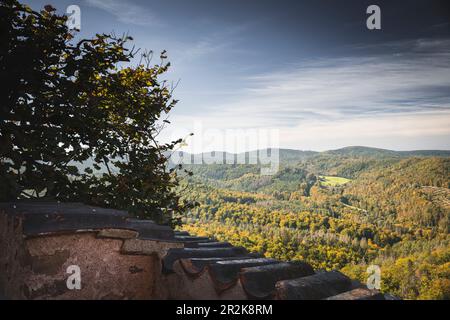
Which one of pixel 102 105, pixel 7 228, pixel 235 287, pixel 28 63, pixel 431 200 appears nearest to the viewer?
pixel 235 287

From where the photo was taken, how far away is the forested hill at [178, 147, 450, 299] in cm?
8356

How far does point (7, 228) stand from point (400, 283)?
98612 millimetres

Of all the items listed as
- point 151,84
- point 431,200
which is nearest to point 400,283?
point 431,200

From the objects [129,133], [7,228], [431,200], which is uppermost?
[129,133]

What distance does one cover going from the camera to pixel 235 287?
2148 mm

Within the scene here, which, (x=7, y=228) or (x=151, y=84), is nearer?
(x=7, y=228)

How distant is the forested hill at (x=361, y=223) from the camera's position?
274 feet

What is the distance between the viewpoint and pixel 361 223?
127125 mm
